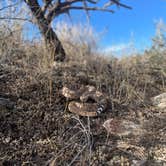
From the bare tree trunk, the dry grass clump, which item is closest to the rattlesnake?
the dry grass clump

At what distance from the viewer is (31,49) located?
4.42 metres

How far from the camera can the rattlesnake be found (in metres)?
3.00

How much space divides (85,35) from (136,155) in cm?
371

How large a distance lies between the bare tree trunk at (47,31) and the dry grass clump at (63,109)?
0.17 meters

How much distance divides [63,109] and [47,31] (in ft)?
6.21

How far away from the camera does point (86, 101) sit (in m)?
3.21

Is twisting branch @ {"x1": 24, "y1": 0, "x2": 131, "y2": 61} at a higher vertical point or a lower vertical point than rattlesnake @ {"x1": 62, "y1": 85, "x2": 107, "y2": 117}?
higher

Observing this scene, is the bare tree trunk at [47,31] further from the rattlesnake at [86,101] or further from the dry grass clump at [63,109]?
the rattlesnake at [86,101]

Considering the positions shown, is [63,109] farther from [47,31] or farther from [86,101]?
[47,31]

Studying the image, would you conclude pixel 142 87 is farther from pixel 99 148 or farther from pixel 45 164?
pixel 45 164

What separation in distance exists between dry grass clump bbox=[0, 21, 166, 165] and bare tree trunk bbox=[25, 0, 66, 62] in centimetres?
17

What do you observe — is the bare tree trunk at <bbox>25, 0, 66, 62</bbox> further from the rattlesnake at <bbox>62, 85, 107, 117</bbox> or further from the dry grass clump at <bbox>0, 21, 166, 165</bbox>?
the rattlesnake at <bbox>62, 85, 107, 117</bbox>

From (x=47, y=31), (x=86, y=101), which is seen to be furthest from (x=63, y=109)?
(x=47, y=31)

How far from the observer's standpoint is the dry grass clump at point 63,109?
8.02 ft
